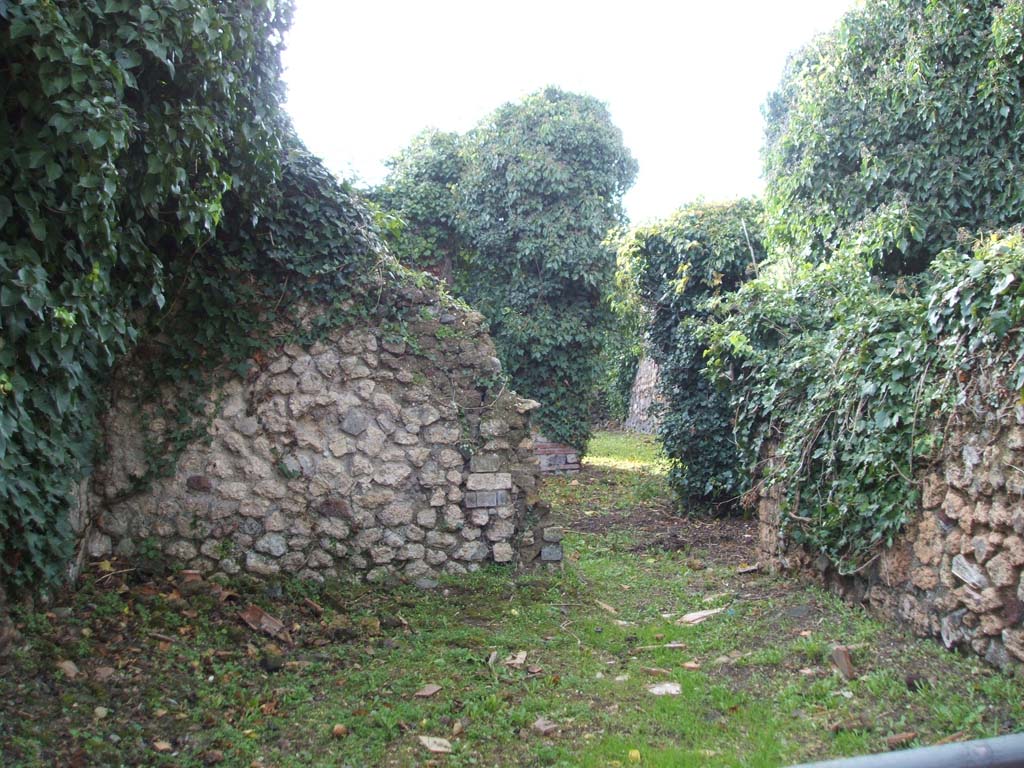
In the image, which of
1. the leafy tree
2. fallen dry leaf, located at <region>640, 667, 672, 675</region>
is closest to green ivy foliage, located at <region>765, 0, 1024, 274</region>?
fallen dry leaf, located at <region>640, 667, 672, 675</region>

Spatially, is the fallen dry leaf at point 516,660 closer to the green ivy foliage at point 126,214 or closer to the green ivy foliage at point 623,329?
the green ivy foliage at point 126,214

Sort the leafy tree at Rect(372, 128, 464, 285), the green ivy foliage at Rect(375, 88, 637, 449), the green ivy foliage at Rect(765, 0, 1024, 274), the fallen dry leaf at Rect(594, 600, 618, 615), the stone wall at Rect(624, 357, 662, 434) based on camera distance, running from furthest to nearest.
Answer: the stone wall at Rect(624, 357, 662, 434) → the leafy tree at Rect(372, 128, 464, 285) → the green ivy foliage at Rect(375, 88, 637, 449) → the green ivy foliage at Rect(765, 0, 1024, 274) → the fallen dry leaf at Rect(594, 600, 618, 615)

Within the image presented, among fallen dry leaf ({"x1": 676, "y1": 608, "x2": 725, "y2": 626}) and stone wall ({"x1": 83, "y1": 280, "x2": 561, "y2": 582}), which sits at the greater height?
stone wall ({"x1": 83, "y1": 280, "x2": 561, "y2": 582})

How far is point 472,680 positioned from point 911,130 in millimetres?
6907

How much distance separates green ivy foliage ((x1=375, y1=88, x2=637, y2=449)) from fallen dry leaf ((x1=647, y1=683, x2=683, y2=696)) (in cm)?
904

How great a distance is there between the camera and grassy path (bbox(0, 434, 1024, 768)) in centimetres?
370

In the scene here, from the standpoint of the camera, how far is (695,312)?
10.9 m

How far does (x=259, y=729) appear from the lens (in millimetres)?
3955

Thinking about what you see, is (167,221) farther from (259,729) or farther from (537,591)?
(537,591)

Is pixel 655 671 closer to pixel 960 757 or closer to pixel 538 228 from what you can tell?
pixel 960 757

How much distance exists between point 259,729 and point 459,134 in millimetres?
12759

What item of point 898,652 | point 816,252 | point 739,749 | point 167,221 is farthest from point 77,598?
point 816,252

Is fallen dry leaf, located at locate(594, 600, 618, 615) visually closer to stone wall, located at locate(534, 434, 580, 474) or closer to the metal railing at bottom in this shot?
the metal railing at bottom

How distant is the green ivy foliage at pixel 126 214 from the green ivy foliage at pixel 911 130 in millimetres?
5395
